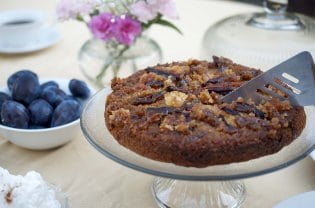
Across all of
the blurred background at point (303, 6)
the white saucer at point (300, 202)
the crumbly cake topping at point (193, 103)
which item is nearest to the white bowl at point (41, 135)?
the crumbly cake topping at point (193, 103)

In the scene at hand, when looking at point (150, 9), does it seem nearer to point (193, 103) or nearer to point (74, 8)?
point (74, 8)

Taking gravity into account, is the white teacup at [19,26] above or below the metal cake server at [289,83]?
below

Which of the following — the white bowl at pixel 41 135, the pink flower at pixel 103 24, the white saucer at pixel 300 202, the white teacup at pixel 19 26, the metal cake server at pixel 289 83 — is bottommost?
the white teacup at pixel 19 26

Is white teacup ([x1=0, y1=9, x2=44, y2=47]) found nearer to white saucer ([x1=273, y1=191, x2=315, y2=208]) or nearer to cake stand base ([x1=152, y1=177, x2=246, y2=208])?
cake stand base ([x1=152, y1=177, x2=246, y2=208])

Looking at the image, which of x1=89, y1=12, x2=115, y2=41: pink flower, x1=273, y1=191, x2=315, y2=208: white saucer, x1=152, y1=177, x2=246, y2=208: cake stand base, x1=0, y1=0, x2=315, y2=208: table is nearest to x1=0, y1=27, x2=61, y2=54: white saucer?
x1=89, y1=12, x2=115, y2=41: pink flower

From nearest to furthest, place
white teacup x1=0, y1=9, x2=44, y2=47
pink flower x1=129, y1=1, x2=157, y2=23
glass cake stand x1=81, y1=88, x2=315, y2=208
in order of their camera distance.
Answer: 1. glass cake stand x1=81, y1=88, x2=315, y2=208
2. pink flower x1=129, y1=1, x2=157, y2=23
3. white teacup x1=0, y1=9, x2=44, y2=47

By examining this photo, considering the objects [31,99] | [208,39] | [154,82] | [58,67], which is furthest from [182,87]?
[58,67]

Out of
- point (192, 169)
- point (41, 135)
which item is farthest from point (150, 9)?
point (192, 169)

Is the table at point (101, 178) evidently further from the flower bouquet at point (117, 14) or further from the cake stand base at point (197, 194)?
the flower bouquet at point (117, 14)
